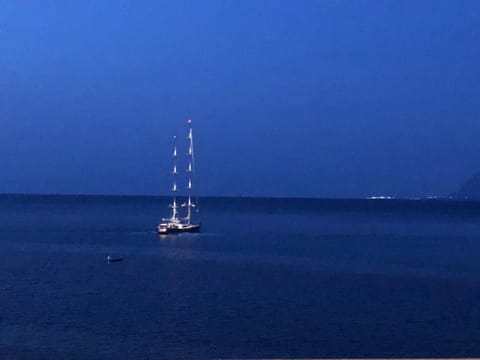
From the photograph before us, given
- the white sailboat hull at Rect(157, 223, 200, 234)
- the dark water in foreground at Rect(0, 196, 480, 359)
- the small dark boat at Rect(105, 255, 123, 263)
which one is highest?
the white sailboat hull at Rect(157, 223, 200, 234)

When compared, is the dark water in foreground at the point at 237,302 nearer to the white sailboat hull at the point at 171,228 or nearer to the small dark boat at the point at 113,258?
the small dark boat at the point at 113,258

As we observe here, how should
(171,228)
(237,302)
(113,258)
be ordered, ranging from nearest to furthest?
(237,302), (113,258), (171,228)

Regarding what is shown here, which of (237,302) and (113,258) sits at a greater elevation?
(113,258)

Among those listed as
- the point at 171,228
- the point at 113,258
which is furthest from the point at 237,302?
the point at 171,228

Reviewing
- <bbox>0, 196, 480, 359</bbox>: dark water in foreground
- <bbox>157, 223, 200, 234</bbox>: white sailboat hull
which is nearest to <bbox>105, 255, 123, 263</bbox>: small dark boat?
<bbox>0, 196, 480, 359</bbox>: dark water in foreground

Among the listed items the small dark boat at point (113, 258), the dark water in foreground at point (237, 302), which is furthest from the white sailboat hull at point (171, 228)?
the small dark boat at point (113, 258)

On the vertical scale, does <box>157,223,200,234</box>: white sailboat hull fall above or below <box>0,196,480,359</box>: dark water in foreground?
above

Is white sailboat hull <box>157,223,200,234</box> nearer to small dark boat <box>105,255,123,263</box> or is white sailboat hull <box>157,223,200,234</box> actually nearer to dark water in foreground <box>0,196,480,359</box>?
dark water in foreground <box>0,196,480,359</box>

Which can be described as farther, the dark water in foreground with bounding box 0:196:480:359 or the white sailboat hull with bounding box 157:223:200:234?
the white sailboat hull with bounding box 157:223:200:234

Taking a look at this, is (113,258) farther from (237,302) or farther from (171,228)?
(171,228)

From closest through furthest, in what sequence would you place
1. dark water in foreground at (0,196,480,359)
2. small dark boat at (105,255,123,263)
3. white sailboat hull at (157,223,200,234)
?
dark water in foreground at (0,196,480,359)
small dark boat at (105,255,123,263)
white sailboat hull at (157,223,200,234)

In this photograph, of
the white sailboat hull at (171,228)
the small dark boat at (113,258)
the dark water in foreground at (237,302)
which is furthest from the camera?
the white sailboat hull at (171,228)

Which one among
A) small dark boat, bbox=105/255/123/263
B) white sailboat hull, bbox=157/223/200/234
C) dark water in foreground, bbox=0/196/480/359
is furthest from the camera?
white sailboat hull, bbox=157/223/200/234

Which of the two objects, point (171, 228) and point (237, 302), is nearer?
point (237, 302)
